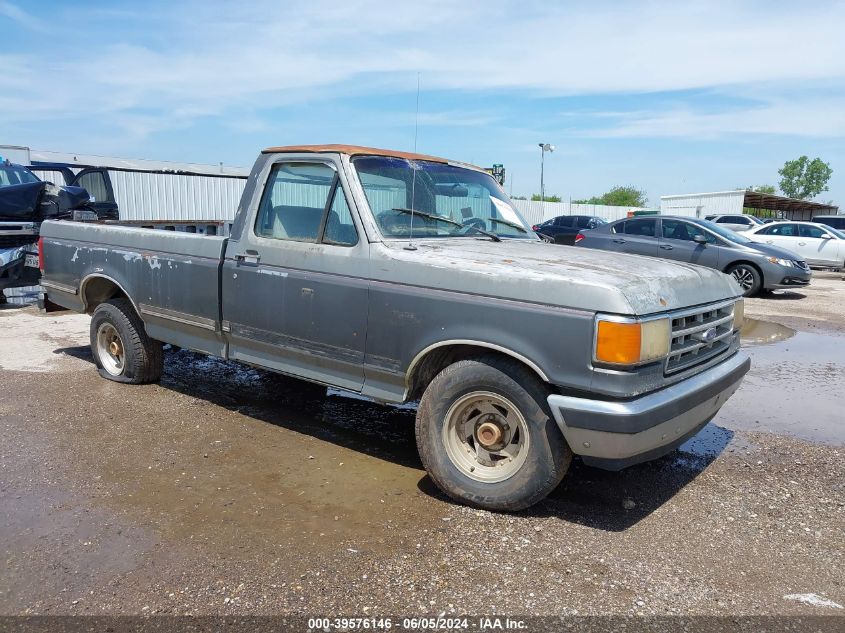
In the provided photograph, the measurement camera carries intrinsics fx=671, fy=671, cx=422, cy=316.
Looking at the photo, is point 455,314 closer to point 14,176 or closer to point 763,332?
point 763,332

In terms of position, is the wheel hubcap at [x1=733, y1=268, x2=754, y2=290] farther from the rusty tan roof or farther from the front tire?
the front tire

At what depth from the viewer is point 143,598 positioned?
9.45 ft

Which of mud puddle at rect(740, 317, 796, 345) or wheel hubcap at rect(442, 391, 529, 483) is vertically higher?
wheel hubcap at rect(442, 391, 529, 483)

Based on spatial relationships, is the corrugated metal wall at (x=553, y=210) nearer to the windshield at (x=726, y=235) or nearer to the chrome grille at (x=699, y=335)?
the windshield at (x=726, y=235)

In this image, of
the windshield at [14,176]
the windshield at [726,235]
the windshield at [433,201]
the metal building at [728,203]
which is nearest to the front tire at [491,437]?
the windshield at [433,201]

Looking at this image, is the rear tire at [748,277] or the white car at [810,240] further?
the white car at [810,240]

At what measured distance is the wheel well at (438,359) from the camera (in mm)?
3675

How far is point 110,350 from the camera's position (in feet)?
20.5

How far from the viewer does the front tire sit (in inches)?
137

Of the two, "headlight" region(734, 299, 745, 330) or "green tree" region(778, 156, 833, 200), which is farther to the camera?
"green tree" region(778, 156, 833, 200)

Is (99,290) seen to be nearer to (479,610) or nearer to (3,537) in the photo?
(3,537)

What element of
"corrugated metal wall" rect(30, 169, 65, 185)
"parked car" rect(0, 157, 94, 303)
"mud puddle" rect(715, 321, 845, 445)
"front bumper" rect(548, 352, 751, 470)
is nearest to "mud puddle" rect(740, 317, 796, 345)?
"mud puddle" rect(715, 321, 845, 445)

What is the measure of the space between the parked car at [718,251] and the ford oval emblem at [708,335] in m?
9.93

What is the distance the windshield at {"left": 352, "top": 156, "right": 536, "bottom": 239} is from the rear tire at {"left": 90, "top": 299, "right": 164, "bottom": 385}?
2.77 meters
